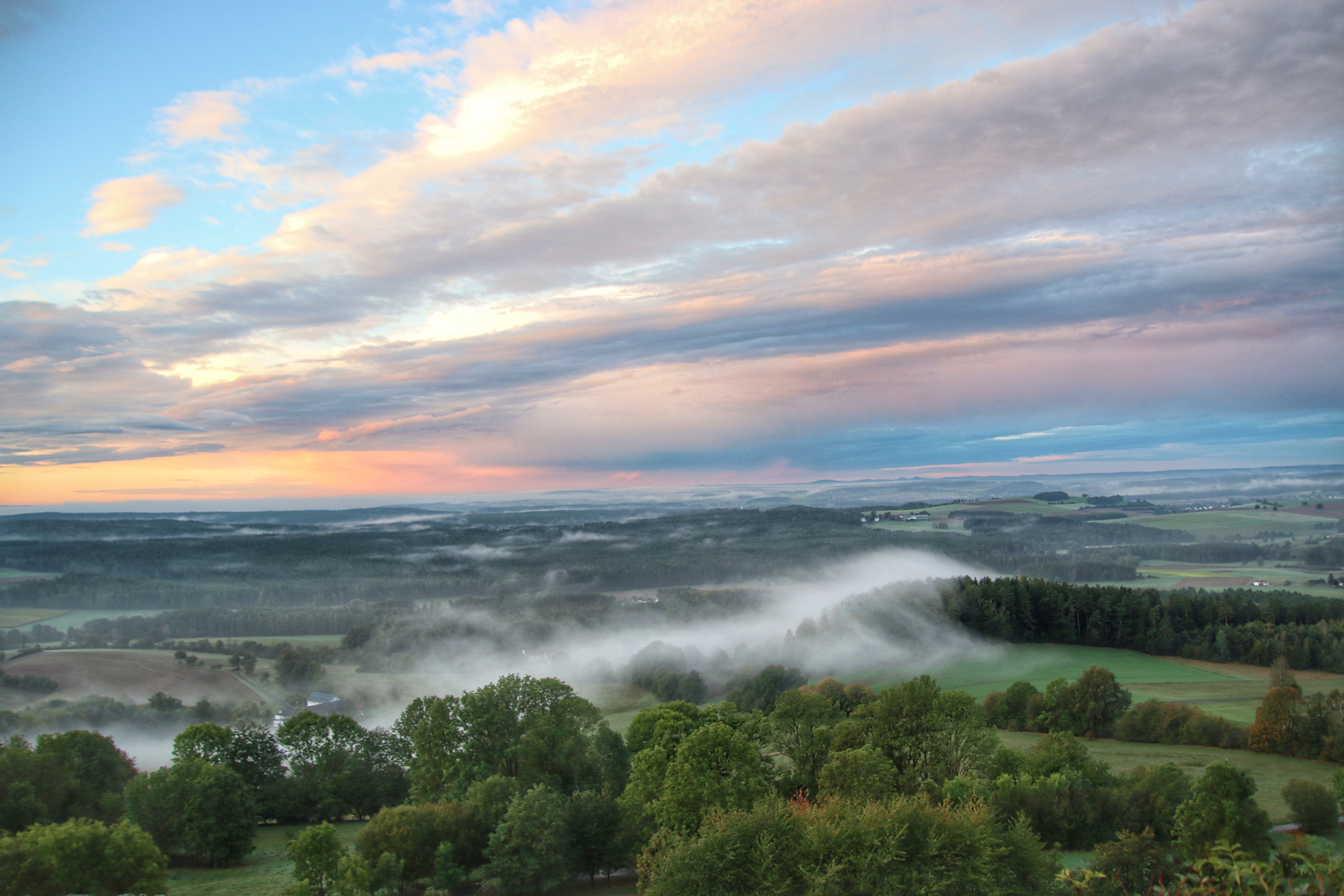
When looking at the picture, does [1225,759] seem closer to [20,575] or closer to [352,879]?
[352,879]

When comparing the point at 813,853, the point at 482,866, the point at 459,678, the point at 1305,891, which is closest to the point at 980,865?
the point at 813,853

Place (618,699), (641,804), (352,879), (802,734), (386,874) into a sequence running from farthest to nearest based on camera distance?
1. (618,699)
2. (802,734)
3. (641,804)
4. (386,874)
5. (352,879)

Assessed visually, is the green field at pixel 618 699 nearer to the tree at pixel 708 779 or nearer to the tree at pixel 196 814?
the tree at pixel 196 814

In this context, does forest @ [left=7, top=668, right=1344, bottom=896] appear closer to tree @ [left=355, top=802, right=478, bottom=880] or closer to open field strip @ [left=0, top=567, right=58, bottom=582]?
tree @ [left=355, top=802, right=478, bottom=880]

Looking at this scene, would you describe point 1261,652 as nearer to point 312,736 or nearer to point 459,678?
point 312,736

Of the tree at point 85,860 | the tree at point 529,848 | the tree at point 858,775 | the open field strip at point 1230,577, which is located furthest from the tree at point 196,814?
the open field strip at point 1230,577

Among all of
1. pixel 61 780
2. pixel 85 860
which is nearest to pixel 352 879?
pixel 85 860
